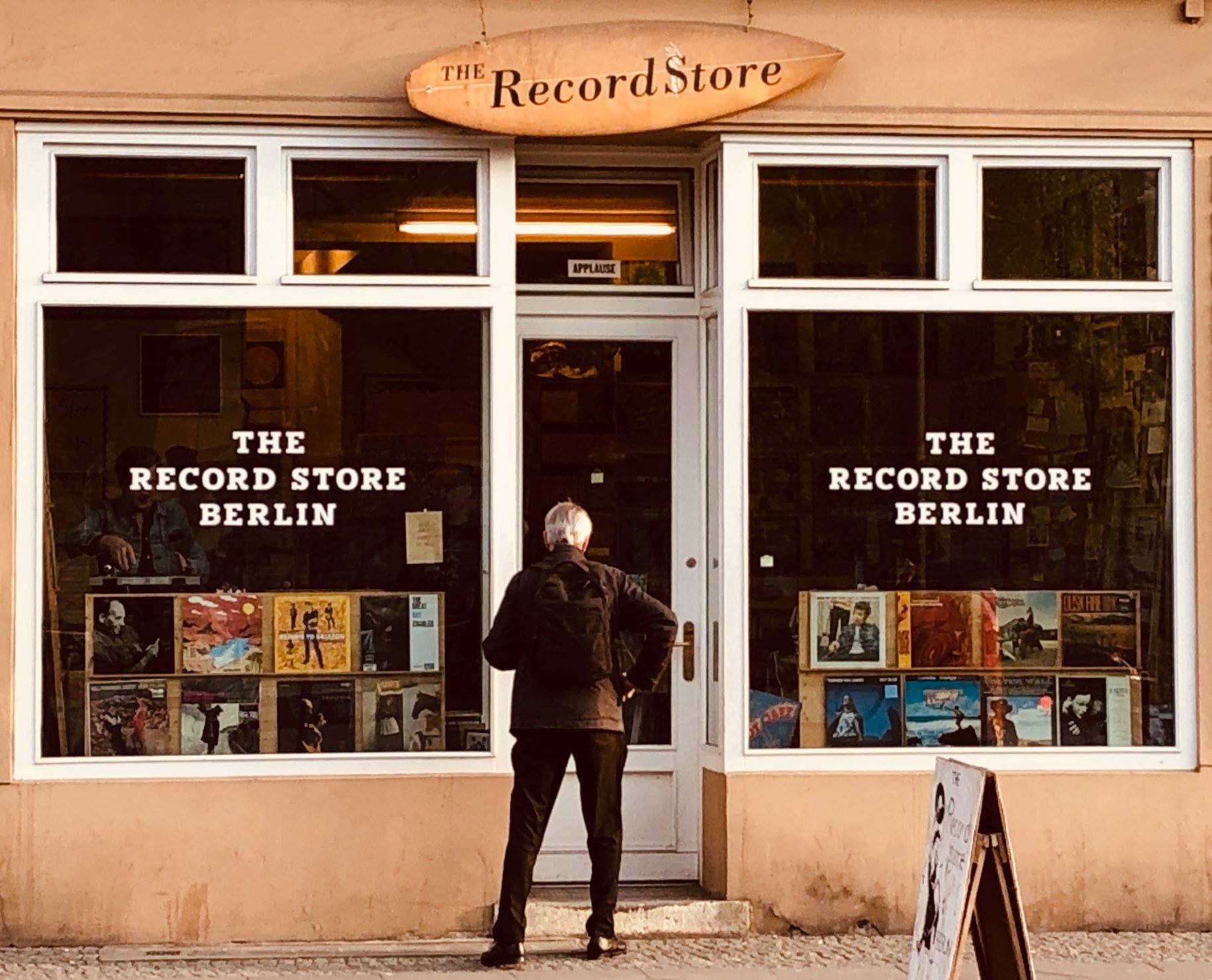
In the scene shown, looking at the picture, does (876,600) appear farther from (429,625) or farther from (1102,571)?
(429,625)

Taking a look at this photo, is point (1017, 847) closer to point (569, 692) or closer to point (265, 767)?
point (569, 692)

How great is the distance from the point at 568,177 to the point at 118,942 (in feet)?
13.8

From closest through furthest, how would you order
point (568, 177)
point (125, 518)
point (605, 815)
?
point (605, 815) < point (125, 518) < point (568, 177)

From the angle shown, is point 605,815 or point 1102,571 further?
point 1102,571

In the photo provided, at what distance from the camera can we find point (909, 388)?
9156 millimetres


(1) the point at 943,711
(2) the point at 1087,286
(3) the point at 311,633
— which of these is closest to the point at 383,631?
(3) the point at 311,633

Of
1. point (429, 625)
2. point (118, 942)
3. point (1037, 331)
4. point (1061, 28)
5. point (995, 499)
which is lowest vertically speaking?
point (118, 942)

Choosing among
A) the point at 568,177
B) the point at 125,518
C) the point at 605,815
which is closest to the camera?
the point at 605,815

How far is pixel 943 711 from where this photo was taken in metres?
9.17

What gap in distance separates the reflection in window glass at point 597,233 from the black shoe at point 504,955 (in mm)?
3272

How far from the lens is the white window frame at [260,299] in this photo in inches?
340

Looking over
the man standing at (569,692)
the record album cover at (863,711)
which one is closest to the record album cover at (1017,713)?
the record album cover at (863,711)

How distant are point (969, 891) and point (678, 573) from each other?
342cm

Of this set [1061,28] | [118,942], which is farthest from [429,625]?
[1061,28]
